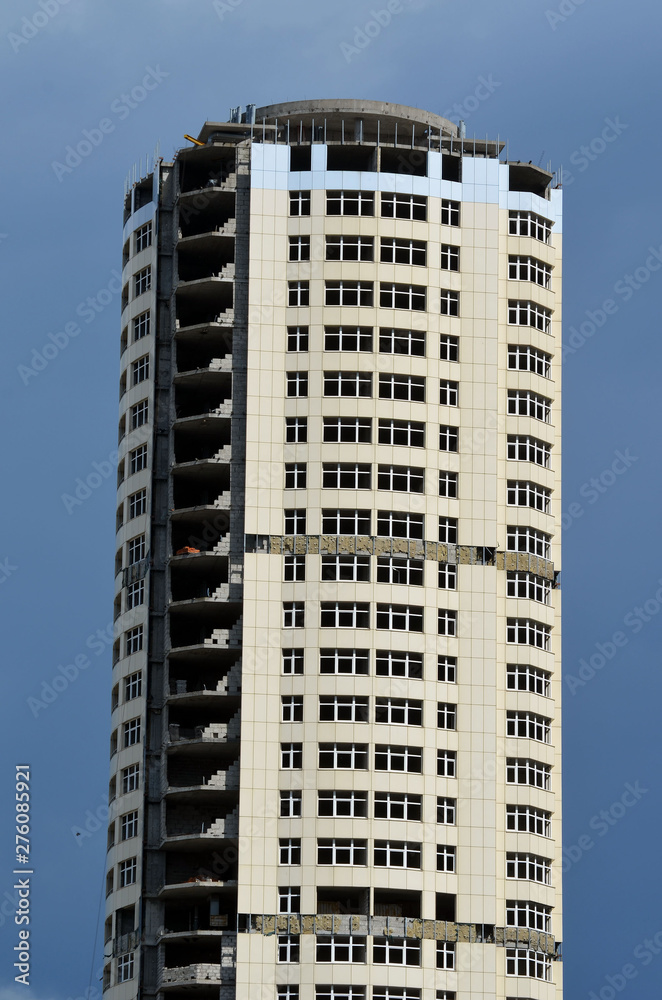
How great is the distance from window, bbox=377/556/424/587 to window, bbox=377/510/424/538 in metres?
1.48

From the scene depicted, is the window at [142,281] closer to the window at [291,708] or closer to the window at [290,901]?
the window at [291,708]

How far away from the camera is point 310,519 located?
13175 cm

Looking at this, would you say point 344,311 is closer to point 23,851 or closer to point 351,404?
point 351,404

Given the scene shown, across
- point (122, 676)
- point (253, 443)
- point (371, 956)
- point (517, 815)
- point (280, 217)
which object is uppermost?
point (280, 217)

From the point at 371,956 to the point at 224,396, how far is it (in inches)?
1436

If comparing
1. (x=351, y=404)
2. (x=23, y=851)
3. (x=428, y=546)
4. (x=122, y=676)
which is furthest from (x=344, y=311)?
(x=23, y=851)

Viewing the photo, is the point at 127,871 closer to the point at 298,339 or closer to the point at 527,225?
the point at 298,339

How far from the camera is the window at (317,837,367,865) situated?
414ft

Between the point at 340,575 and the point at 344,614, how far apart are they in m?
2.38

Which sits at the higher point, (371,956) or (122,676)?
(122,676)

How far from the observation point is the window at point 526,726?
132625 millimetres

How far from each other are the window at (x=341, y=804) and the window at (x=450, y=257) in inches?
1318

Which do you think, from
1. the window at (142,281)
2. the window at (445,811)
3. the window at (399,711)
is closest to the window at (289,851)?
the window at (399,711)

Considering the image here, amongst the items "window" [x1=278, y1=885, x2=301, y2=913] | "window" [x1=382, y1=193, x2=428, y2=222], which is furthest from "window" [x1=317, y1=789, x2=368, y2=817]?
"window" [x1=382, y1=193, x2=428, y2=222]
